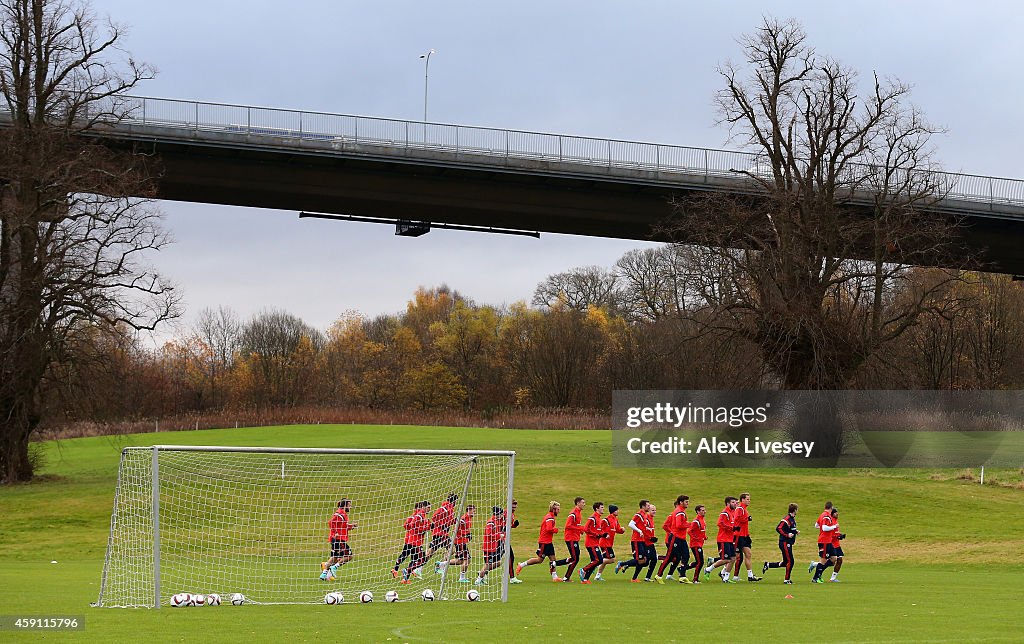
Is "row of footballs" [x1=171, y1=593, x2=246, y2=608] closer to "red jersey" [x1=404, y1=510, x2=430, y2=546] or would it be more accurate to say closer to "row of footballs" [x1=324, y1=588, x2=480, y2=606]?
"row of footballs" [x1=324, y1=588, x2=480, y2=606]

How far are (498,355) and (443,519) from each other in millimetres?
82238

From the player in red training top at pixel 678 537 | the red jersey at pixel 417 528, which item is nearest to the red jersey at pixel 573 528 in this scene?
the player in red training top at pixel 678 537

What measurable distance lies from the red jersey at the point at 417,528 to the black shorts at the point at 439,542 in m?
0.27

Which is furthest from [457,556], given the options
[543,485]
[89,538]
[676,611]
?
[543,485]

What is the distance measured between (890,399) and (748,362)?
6.88 meters

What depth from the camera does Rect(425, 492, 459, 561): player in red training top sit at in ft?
71.4

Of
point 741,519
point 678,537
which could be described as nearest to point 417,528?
point 678,537

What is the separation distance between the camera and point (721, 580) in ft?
81.7

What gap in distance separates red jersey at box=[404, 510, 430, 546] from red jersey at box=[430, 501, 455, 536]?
18 centimetres

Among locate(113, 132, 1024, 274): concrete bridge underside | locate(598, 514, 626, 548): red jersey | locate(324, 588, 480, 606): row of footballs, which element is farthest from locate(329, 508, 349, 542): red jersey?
locate(113, 132, 1024, 274): concrete bridge underside

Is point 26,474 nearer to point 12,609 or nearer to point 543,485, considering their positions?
point 543,485

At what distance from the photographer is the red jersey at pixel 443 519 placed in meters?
21.9

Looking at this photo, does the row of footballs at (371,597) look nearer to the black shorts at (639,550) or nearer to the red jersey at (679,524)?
the black shorts at (639,550)

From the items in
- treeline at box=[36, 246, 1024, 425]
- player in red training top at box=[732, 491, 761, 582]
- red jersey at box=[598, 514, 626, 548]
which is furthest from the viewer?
treeline at box=[36, 246, 1024, 425]
